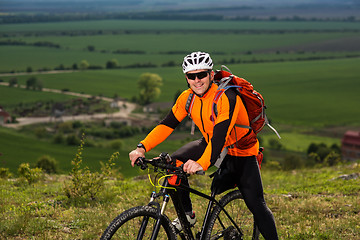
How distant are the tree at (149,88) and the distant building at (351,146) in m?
61.7

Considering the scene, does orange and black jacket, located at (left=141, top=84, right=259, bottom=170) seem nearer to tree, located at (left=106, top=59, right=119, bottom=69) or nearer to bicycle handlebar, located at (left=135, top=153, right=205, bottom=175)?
bicycle handlebar, located at (left=135, top=153, right=205, bottom=175)

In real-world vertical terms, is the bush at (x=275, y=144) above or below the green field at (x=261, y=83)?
below

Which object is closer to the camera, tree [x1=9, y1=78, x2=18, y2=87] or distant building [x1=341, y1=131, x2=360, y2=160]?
distant building [x1=341, y1=131, x2=360, y2=160]

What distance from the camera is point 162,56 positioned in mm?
194625

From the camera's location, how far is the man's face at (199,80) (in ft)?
16.4

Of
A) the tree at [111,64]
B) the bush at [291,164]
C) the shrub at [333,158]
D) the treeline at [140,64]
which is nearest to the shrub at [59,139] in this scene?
the bush at [291,164]

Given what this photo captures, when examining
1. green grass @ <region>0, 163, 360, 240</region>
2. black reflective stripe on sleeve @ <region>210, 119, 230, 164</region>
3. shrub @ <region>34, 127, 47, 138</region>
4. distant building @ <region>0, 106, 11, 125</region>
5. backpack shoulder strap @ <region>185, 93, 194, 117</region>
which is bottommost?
shrub @ <region>34, 127, 47, 138</region>

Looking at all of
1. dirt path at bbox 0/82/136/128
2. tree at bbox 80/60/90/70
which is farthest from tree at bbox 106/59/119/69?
dirt path at bbox 0/82/136/128

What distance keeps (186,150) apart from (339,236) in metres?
3.22

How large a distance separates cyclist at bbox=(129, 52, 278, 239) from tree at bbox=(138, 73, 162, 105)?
12418 cm

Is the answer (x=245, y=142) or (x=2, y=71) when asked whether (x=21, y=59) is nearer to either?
(x=2, y=71)

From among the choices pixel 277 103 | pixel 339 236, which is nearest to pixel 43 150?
pixel 339 236

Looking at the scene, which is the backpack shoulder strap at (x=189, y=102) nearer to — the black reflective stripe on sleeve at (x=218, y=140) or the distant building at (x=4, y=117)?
the black reflective stripe on sleeve at (x=218, y=140)

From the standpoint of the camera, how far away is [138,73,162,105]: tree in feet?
425
